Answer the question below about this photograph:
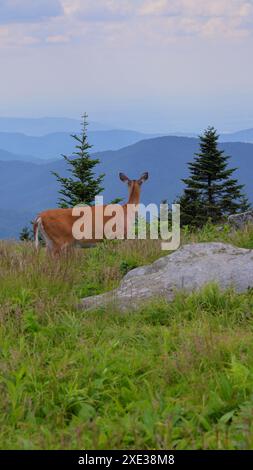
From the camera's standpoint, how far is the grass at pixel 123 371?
4160 mm

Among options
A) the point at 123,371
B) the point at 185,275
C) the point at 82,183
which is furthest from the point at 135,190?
the point at 82,183

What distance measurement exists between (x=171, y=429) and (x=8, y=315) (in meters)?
3.04

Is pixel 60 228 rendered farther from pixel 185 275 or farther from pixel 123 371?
pixel 123 371

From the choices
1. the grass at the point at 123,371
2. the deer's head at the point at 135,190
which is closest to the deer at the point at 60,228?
the deer's head at the point at 135,190

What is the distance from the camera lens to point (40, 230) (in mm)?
12523

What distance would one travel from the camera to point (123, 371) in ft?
17.2

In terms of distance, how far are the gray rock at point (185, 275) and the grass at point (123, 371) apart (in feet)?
1.06

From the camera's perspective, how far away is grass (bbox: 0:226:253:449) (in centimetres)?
416

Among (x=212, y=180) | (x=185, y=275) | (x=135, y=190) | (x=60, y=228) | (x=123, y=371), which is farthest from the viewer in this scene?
(x=212, y=180)

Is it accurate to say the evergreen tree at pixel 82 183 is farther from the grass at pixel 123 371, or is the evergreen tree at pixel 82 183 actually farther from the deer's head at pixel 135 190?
the grass at pixel 123 371

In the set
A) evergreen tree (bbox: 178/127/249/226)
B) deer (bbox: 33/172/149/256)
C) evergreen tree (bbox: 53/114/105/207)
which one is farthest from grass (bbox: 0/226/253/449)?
evergreen tree (bbox: 178/127/249/226)

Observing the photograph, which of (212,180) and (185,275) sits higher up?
(212,180)

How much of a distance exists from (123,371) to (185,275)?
9.00ft
